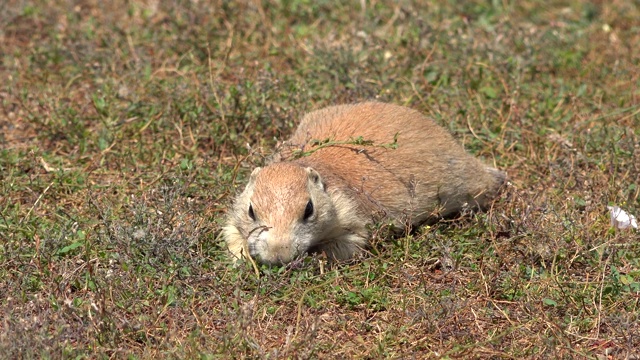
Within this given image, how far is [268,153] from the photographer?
748 centimetres

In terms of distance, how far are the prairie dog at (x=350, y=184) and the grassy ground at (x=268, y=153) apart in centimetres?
19

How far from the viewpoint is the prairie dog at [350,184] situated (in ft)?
19.0

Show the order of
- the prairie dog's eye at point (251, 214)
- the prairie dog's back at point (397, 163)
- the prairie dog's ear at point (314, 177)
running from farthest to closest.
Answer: the prairie dog's back at point (397, 163) → the prairie dog's ear at point (314, 177) → the prairie dog's eye at point (251, 214)

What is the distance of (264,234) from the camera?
5.69m

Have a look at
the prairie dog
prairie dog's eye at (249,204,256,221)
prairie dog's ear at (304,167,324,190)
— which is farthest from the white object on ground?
prairie dog's eye at (249,204,256,221)

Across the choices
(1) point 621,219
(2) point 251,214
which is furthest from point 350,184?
(1) point 621,219

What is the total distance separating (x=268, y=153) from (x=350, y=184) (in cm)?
130

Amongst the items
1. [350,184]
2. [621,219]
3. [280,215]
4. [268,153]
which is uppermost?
[280,215]

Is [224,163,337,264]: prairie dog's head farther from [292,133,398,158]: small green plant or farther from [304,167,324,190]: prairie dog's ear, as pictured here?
[292,133,398,158]: small green plant

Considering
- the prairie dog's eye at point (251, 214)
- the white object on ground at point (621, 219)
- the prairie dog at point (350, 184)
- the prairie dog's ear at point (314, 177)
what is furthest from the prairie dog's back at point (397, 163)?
the white object on ground at point (621, 219)

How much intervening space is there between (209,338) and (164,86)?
357cm

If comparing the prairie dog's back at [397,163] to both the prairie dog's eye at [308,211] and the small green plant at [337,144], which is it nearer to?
the small green plant at [337,144]

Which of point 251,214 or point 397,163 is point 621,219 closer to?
point 397,163

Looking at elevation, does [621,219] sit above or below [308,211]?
below
